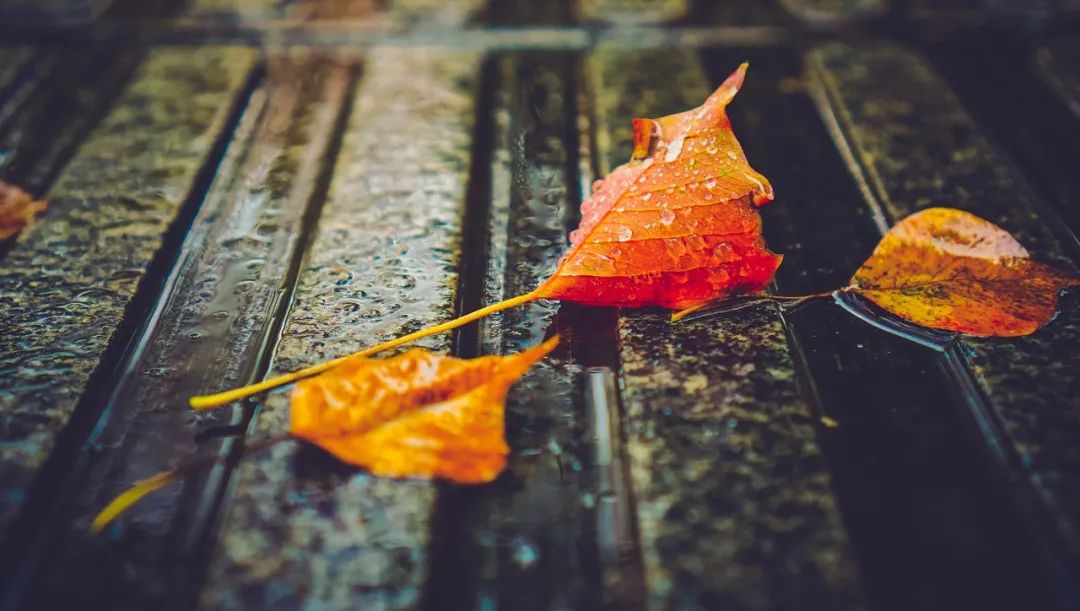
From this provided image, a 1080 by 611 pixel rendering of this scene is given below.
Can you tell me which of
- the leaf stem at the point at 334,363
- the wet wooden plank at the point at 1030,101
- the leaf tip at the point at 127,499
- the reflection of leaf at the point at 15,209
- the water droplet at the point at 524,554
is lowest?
the water droplet at the point at 524,554

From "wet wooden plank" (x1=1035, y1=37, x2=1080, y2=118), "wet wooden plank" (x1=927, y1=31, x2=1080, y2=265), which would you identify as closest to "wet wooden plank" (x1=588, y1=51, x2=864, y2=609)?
"wet wooden plank" (x1=927, y1=31, x2=1080, y2=265)

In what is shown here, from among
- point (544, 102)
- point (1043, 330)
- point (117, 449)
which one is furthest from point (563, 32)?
point (117, 449)

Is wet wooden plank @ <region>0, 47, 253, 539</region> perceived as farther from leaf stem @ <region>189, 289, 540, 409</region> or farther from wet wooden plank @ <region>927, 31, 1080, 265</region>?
wet wooden plank @ <region>927, 31, 1080, 265</region>

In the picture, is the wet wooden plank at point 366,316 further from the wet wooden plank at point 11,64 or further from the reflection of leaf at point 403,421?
the wet wooden plank at point 11,64

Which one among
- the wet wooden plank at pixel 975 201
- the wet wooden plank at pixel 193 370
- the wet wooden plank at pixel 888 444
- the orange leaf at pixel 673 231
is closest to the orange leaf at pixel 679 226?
the orange leaf at pixel 673 231

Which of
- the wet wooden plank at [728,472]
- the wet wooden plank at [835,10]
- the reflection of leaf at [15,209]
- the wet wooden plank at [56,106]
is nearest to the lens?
the wet wooden plank at [728,472]

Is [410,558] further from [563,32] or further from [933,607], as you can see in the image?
[563,32]
